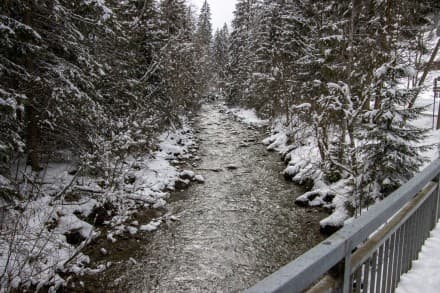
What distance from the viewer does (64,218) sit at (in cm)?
763

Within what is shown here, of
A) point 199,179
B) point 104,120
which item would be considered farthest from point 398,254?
point 199,179

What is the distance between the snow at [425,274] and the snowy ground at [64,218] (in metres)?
4.43

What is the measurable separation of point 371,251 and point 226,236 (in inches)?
256

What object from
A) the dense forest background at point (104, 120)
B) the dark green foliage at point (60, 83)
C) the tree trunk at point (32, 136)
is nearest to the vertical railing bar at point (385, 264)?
the dense forest background at point (104, 120)

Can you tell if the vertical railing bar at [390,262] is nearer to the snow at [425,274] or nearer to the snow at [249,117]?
the snow at [425,274]

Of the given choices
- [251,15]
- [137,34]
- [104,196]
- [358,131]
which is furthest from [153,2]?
[251,15]

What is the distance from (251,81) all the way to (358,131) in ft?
81.0

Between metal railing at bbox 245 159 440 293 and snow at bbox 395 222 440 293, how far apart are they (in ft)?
0.27

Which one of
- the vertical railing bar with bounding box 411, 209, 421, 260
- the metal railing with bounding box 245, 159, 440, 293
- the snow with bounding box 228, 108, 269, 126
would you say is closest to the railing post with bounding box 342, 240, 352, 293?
the metal railing with bounding box 245, 159, 440, 293

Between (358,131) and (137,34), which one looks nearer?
(358,131)

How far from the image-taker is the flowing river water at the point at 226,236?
6.59 m

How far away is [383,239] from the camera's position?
2.49 m

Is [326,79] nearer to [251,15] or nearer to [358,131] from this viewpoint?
[358,131]

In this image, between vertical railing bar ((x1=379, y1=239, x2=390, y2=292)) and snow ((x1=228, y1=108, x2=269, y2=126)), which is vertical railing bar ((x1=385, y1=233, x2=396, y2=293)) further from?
snow ((x1=228, y1=108, x2=269, y2=126))
